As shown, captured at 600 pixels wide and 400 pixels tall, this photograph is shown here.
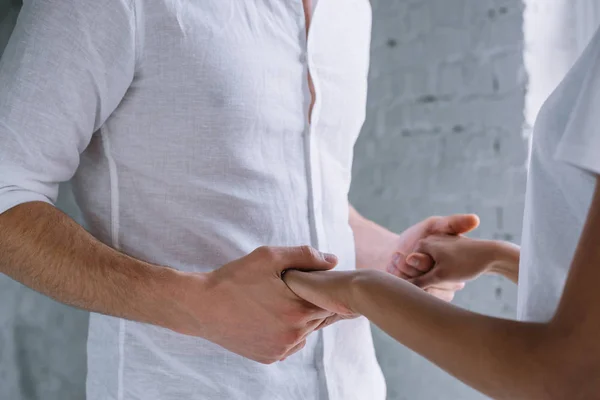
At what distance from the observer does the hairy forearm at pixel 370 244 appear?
1.21 meters

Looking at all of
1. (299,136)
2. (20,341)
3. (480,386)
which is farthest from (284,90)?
(20,341)

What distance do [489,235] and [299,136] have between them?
0.91m

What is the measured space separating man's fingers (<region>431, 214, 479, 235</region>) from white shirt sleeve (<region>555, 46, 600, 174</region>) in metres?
0.53

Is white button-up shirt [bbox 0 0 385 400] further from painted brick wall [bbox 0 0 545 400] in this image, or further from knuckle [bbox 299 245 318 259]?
painted brick wall [bbox 0 0 545 400]

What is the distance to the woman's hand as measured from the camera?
3.39 ft

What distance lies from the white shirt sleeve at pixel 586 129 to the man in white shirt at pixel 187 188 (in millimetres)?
347

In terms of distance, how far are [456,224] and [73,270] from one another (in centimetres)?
60

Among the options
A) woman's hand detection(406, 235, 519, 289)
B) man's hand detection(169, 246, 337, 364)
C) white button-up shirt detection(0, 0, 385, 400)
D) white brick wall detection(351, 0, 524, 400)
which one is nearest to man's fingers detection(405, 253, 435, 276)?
woman's hand detection(406, 235, 519, 289)

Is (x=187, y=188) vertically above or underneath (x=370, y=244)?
above

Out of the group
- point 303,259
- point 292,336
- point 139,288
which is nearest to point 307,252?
point 303,259

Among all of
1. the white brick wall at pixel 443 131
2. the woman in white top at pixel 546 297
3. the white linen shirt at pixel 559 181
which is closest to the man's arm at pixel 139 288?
the woman in white top at pixel 546 297

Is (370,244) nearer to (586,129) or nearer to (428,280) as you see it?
(428,280)

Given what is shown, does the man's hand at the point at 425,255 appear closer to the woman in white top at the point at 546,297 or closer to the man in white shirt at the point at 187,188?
the man in white shirt at the point at 187,188

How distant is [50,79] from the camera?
851mm
